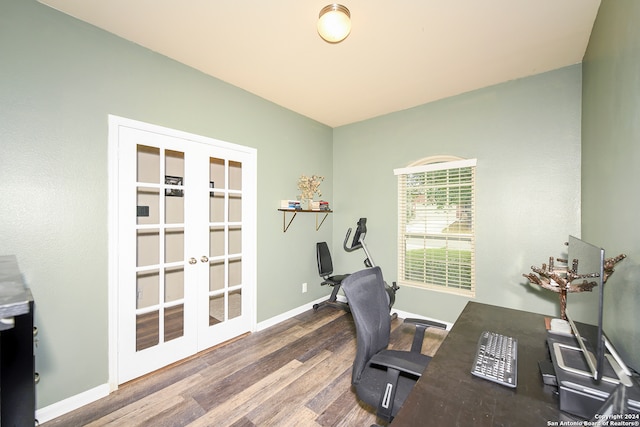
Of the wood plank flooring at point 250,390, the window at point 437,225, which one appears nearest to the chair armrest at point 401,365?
the wood plank flooring at point 250,390

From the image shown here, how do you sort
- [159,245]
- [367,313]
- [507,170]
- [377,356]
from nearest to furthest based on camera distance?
[377,356] < [367,313] < [159,245] < [507,170]

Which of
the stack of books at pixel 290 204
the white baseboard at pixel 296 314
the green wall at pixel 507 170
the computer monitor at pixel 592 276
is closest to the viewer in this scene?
the computer monitor at pixel 592 276

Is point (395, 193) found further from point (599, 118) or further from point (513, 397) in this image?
point (513, 397)

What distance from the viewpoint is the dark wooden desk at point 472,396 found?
2.70 feet

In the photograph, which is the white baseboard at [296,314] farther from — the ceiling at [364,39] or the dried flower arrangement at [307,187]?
the ceiling at [364,39]

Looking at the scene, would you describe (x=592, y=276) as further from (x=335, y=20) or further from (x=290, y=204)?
(x=290, y=204)

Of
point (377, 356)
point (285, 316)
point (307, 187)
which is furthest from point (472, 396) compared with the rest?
point (307, 187)

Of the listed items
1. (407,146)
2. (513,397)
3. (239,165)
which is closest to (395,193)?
(407,146)

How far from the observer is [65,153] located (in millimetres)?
1797

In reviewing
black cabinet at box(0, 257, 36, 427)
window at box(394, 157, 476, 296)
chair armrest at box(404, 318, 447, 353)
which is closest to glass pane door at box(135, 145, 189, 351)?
black cabinet at box(0, 257, 36, 427)

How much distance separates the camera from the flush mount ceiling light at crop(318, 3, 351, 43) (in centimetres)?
166

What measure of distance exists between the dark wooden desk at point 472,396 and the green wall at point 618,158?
43 cm

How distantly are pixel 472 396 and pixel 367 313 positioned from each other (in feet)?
2.10

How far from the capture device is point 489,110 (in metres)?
2.81
